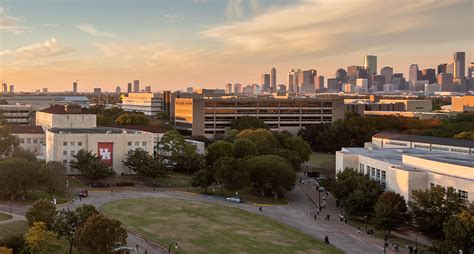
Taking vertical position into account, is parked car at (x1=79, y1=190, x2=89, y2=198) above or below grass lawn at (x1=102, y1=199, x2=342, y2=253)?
above

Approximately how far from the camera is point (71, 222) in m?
47.9

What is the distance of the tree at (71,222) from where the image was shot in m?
47.7

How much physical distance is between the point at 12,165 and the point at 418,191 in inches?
1948

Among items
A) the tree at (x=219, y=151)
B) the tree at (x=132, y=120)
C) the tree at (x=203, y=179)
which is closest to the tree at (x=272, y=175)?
the tree at (x=203, y=179)

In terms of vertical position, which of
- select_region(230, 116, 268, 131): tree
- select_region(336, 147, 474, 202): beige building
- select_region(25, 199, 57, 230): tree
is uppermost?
select_region(230, 116, 268, 131): tree

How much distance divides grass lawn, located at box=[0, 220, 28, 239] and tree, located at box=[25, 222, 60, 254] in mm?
9247

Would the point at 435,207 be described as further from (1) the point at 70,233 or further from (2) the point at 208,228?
(1) the point at 70,233

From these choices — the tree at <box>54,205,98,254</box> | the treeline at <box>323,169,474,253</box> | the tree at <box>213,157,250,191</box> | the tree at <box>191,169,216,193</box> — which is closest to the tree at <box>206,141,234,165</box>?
the tree at <box>191,169,216,193</box>

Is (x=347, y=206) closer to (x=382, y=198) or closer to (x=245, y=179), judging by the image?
(x=382, y=198)

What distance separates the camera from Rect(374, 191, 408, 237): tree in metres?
58.5

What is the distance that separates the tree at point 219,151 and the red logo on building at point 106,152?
17.2 metres

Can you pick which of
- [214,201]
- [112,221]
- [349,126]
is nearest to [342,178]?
[214,201]

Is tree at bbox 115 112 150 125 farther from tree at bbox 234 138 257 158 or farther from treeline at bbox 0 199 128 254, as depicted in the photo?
A: treeline at bbox 0 199 128 254

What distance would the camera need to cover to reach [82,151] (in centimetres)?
8706
